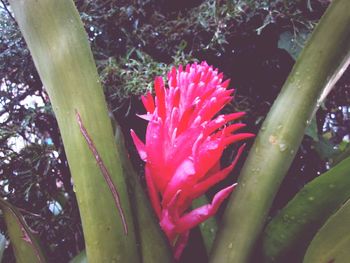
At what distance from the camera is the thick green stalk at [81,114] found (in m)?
0.42

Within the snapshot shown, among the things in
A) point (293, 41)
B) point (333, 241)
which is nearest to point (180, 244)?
point (333, 241)

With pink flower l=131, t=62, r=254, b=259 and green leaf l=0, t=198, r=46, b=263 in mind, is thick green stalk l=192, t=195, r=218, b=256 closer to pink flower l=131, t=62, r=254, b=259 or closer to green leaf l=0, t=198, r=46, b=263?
pink flower l=131, t=62, r=254, b=259

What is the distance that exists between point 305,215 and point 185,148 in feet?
0.52

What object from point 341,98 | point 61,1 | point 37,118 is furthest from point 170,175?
→ point 341,98

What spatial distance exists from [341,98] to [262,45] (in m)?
0.20

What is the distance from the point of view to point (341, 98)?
760mm

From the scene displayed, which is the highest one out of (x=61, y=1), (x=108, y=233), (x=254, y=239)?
(x=61, y=1)

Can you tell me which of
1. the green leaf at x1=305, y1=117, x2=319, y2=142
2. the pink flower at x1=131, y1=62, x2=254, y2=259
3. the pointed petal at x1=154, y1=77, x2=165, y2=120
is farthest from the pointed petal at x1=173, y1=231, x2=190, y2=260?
the green leaf at x1=305, y1=117, x2=319, y2=142

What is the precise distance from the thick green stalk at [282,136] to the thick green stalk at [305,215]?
0.08 feet

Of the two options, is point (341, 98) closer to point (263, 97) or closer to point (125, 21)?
point (263, 97)

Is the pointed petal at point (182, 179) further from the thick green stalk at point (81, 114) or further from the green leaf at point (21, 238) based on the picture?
the green leaf at point (21, 238)

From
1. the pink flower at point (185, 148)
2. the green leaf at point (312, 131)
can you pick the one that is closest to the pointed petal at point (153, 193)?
the pink flower at point (185, 148)

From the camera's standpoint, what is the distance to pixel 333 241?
1.37 ft

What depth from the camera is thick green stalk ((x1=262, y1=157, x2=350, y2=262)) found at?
0.44m
